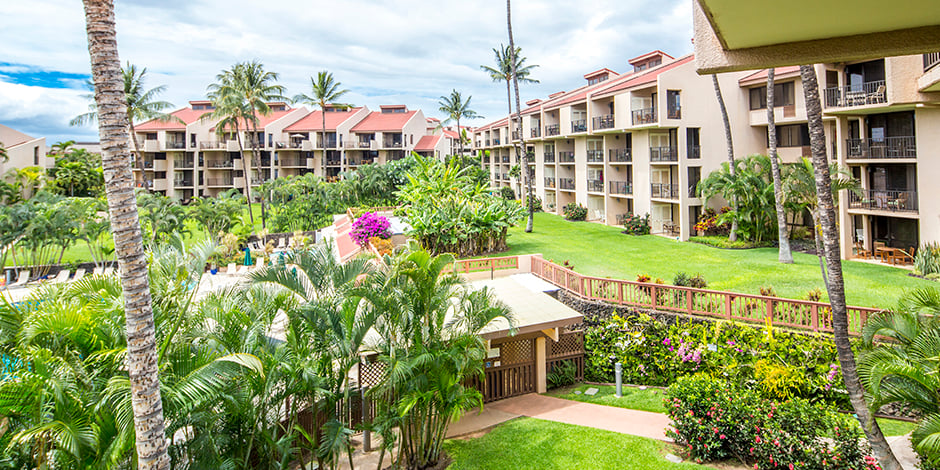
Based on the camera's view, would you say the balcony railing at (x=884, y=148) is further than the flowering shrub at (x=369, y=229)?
No

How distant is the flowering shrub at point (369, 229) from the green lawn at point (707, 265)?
6.46 metres

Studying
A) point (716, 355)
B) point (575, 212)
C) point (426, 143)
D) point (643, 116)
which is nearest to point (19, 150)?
point (426, 143)

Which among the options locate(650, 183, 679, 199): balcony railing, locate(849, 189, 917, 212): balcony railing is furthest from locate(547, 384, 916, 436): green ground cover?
locate(650, 183, 679, 199): balcony railing

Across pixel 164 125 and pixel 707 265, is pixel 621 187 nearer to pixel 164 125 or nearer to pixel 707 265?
pixel 707 265

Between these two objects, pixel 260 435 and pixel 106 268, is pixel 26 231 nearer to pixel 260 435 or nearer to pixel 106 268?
pixel 106 268

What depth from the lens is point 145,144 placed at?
61719 millimetres

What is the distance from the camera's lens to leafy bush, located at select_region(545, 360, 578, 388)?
15.2 metres

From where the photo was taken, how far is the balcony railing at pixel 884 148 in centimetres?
2177

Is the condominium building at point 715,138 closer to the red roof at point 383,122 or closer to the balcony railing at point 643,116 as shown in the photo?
the balcony railing at point 643,116

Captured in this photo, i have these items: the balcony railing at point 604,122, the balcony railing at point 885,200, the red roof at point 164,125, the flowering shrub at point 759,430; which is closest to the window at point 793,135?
the balcony railing at point 885,200

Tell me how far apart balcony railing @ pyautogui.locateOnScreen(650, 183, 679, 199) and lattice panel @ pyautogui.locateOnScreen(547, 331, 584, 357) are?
61.3 ft

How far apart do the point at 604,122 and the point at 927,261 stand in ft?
67.4

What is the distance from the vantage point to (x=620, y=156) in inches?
1442

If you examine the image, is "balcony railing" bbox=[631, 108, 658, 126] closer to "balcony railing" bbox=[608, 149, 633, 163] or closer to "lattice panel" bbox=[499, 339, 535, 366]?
"balcony railing" bbox=[608, 149, 633, 163]
